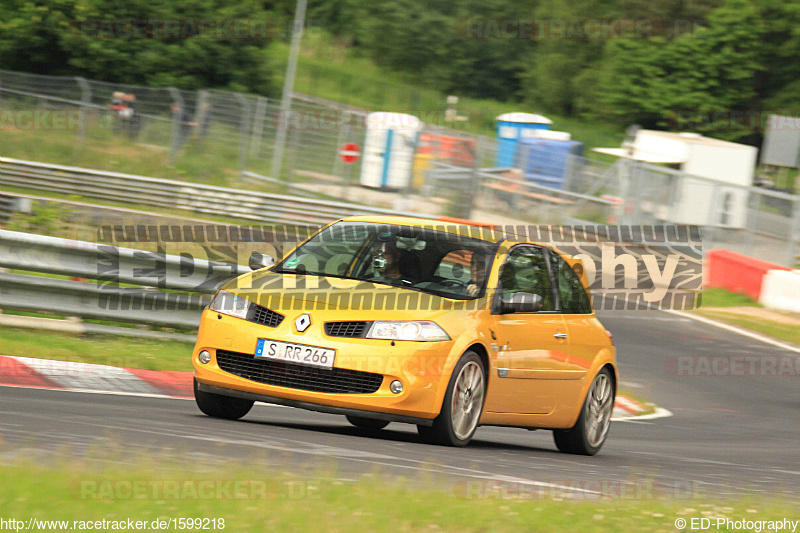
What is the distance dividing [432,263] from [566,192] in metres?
20.0

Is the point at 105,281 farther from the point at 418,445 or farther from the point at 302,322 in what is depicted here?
the point at 418,445

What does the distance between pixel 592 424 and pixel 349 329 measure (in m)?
2.85

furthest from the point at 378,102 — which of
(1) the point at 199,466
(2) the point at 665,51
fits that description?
(1) the point at 199,466

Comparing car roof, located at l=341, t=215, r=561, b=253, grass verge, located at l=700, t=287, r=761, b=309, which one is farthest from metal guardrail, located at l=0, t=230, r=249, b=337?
grass verge, located at l=700, t=287, r=761, b=309

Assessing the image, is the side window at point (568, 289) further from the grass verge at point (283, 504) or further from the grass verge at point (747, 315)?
the grass verge at point (747, 315)

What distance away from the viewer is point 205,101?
2728 cm

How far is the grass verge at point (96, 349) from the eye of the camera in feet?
32.9

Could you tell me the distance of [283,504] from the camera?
439 cm

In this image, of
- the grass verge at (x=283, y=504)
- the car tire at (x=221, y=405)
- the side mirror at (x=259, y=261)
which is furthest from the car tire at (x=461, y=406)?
the grass verge at (x=283, y=504)

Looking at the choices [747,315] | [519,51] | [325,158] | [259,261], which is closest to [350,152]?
[325,158]

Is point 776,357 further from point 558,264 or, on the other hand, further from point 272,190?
point 272,190

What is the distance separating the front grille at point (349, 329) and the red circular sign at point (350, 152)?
20.5 meters

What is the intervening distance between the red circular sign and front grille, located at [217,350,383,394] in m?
20.4

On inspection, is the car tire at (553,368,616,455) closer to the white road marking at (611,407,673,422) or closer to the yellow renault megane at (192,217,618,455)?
the yellow renault megane at (192,217,618,455)
